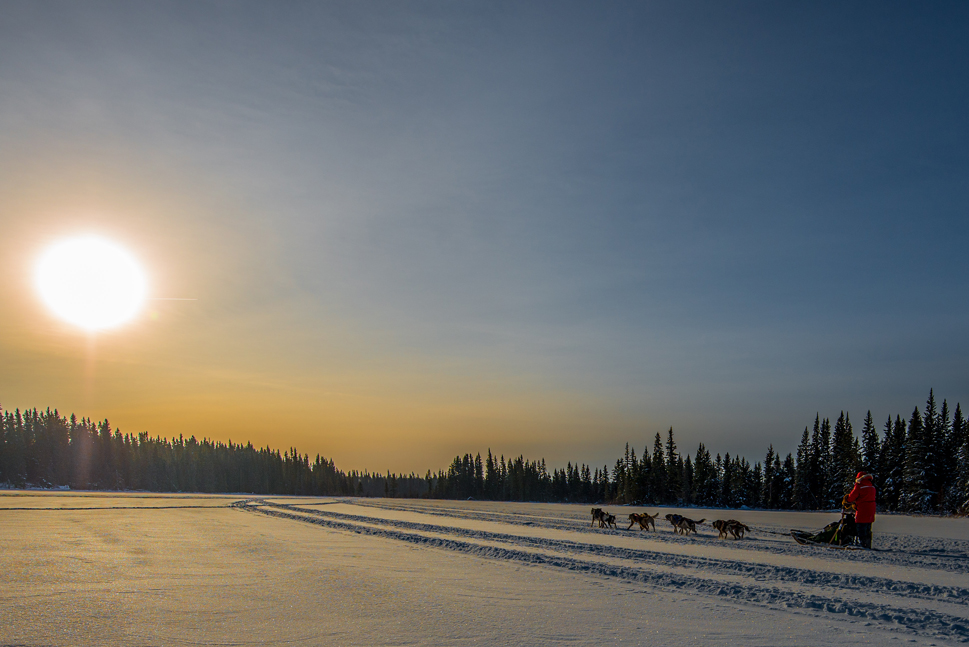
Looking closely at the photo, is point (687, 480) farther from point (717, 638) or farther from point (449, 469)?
point (717, 638)

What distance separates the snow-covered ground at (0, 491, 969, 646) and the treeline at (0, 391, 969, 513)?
53752 mm

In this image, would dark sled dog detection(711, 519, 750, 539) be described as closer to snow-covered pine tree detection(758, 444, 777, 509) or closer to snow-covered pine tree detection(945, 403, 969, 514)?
snow-covered pine tree detection(945, 403, 969, 514)

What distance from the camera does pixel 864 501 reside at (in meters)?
18.6

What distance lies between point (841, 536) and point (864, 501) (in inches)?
55.0

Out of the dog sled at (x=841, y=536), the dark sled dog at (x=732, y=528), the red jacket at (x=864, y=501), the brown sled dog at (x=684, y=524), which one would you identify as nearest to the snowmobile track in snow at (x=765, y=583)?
the red jacket at (x=864, y=501)

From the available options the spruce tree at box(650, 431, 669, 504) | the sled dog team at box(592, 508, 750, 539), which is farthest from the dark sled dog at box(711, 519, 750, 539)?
the spruce tree at box(650, 431, 669, 504)

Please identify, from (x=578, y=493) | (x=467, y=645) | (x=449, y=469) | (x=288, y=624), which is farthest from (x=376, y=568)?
(x=449, y=469)

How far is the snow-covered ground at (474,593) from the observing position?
25.8 ft

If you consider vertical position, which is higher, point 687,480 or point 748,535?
point 748,535

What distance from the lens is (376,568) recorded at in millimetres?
13570

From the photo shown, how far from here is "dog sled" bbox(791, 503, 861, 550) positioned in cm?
1873

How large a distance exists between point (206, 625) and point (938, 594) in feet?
41.6

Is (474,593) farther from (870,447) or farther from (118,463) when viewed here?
(118,463)

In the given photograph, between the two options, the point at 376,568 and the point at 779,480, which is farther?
the point at 779,480
